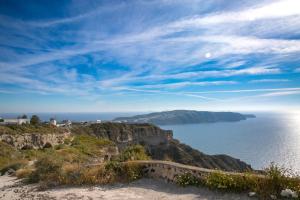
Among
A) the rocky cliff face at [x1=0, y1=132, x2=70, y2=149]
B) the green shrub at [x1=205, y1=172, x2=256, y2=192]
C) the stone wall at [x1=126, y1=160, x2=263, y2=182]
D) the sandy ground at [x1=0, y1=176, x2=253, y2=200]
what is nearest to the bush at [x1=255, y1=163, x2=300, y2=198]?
the green shrub at [x1=205, y1=172, x2=256, y2=192]

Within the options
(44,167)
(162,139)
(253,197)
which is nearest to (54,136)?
(44,167)

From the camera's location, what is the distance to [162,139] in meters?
104

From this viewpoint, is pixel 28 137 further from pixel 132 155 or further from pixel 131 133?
pixel 131 133

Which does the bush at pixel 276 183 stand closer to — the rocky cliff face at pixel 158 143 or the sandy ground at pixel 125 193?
the sandy ground at pixel 125 193

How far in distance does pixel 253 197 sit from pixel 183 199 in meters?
1.92

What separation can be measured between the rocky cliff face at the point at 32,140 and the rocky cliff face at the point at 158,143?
81.4 ft

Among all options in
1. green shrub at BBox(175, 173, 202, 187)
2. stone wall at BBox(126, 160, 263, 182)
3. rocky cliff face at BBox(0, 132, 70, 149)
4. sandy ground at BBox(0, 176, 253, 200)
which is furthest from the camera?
rocky cliff face at BBox(0, 132, 70, 149)

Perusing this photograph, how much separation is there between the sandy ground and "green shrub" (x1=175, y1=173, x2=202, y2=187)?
0.71 ft

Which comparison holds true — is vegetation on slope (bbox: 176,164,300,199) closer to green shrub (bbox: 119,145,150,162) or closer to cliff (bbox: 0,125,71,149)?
green shrub (bbox: 119,145,150,162)

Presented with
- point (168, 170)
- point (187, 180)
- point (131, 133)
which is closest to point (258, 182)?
point (187, 180)

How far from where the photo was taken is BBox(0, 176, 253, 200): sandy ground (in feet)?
30.2

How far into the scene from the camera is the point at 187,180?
10328 millimetres

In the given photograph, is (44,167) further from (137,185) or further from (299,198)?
(299,198)

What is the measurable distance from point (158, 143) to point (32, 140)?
6042cm
